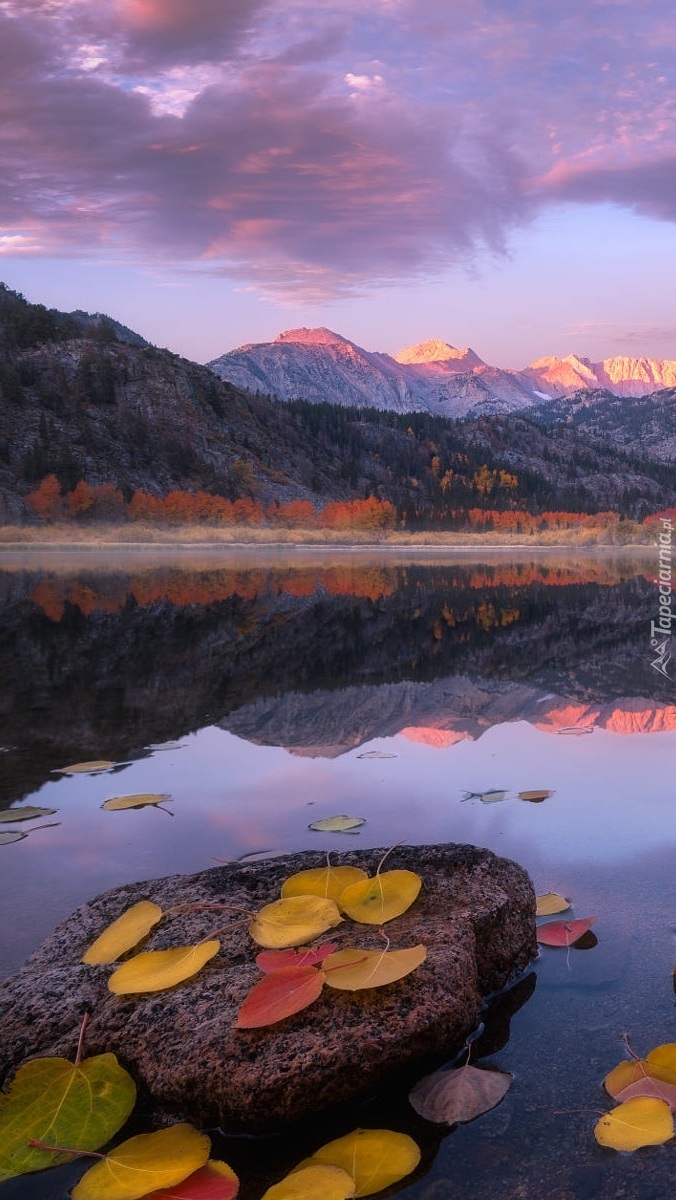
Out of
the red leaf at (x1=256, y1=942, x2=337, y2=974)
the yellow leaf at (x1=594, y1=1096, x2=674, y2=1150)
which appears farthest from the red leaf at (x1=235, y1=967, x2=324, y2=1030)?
the yellow leaf at (x1=594, y1=1096, x2=674, y2=1150)

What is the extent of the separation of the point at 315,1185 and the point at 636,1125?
36.6 inches

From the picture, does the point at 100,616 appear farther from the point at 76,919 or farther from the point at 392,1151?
the point at 392,1151

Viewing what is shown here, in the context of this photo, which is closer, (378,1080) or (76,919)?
(378,1080)

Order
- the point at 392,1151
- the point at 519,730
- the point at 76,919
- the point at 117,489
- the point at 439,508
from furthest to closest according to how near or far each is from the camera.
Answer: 1. the point at 439,508
2. the point at 117,489
3. the point at 519,730
4. the point at 76,919
5. the point at 392,1151

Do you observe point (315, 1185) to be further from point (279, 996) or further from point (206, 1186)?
point (279, 996)

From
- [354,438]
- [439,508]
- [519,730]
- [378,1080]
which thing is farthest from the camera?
[354,438]

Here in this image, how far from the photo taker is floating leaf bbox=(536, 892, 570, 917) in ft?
13.1

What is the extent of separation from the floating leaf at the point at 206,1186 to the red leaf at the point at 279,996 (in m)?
0.40

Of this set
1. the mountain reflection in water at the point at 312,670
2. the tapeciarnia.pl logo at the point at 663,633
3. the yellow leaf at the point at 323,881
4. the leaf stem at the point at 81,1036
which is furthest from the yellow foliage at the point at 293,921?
the tapeciarnia.pl logo at the point at 663,633

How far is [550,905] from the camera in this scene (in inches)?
158

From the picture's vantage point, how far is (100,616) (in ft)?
58.8

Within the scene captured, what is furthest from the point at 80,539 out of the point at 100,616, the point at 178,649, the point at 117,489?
the point at 178,649

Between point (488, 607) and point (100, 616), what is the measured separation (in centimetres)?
853

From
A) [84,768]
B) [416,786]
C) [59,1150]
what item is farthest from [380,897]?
[84,768]
